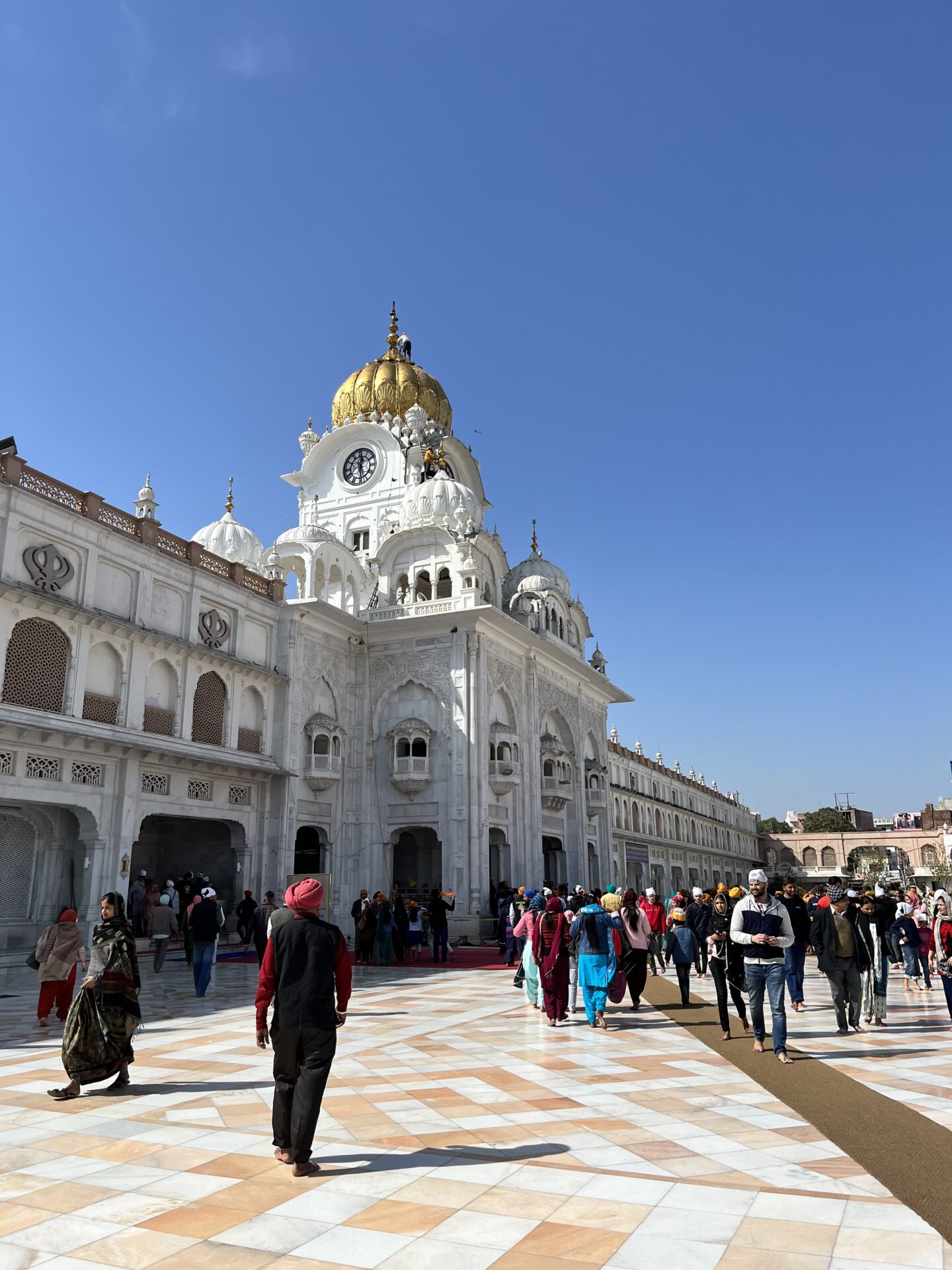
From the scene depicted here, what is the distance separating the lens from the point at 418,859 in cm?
2750

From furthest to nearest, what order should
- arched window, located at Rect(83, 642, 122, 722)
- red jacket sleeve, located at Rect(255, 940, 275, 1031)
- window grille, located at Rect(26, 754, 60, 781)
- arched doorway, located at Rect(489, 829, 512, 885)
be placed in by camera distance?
1. arched doorway, located at Rect(489, 829, 512, 885)
2. arched window, located at Rect(83, 642, 122, 722)
3. window grille, located at Rect(26, 754, 60, 781)
4. red jacket sleeve, located at Rect(255, 940, 275, 1031)

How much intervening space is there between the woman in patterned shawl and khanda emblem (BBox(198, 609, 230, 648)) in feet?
45.5

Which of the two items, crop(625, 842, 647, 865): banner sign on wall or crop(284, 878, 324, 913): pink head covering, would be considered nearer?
crop(284, 878, 324, 913): pink head covering

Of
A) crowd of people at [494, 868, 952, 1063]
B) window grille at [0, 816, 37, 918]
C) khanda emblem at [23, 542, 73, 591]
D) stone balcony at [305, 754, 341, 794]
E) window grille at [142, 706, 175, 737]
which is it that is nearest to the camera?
crowd of people at [494, 868, 952, 1063]

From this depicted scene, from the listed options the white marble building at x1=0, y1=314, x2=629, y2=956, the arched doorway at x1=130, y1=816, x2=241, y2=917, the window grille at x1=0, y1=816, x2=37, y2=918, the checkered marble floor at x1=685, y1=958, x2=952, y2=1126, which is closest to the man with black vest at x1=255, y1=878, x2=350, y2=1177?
the checkered marble floor at x1=685, y1=958, x2=952, y2=1126

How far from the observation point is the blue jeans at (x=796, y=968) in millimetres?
10195

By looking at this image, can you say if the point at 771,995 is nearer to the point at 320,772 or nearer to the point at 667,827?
the point at 320,772

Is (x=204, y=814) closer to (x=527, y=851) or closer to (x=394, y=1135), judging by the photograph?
(x=527, y=851)

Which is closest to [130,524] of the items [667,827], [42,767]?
[42,767]

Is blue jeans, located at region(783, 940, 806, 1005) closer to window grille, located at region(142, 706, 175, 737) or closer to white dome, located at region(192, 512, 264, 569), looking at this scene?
window grille, located at region(142, 706, 175, 737)

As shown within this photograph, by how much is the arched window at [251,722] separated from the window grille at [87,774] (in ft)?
12.9

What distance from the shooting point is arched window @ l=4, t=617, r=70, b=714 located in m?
15.6

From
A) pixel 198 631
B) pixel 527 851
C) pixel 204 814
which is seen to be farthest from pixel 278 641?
pixel 527 851

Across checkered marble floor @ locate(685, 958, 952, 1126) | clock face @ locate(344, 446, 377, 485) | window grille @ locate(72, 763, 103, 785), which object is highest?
clock face @ locate(344, 446, 377, 485)
